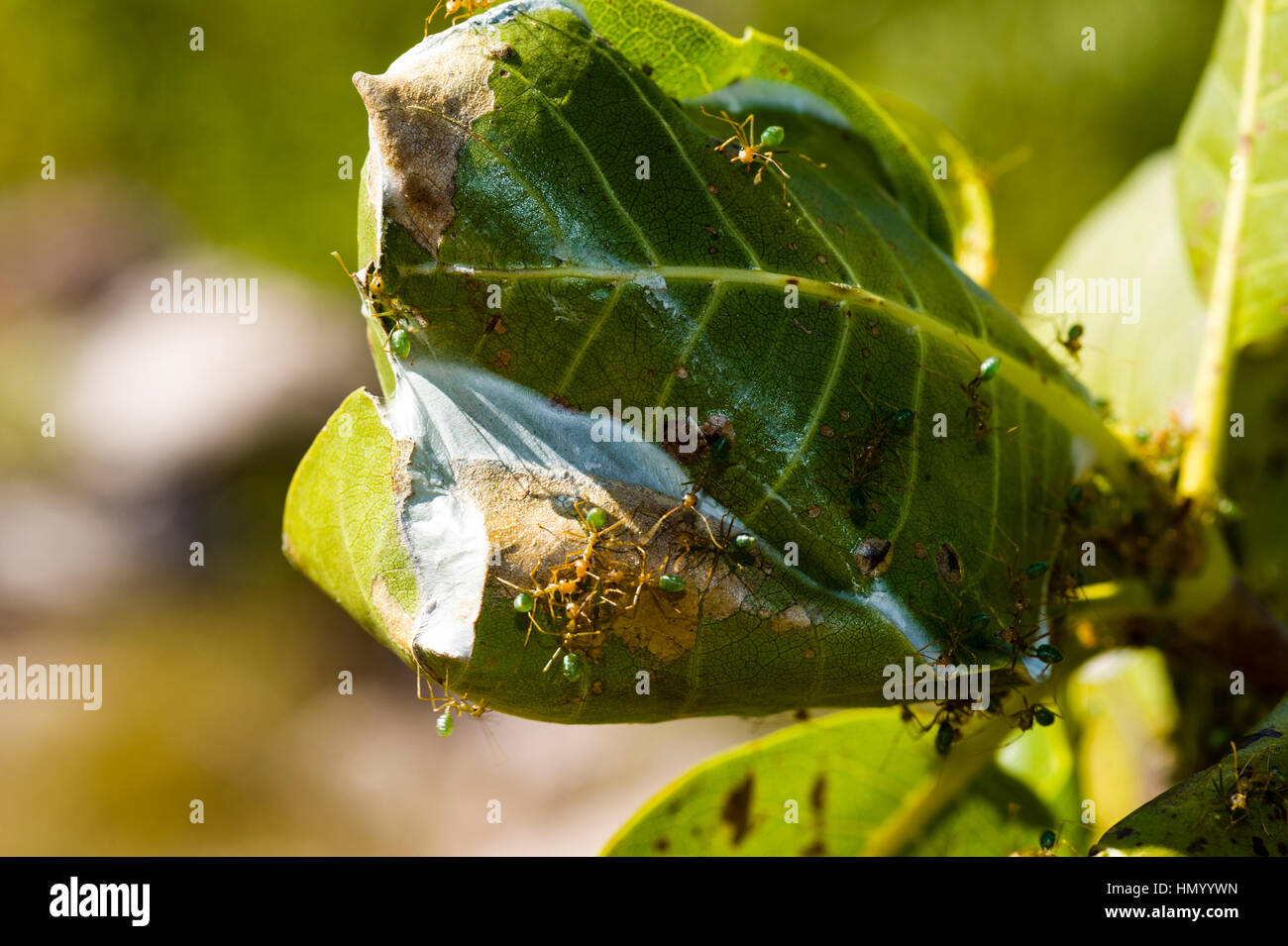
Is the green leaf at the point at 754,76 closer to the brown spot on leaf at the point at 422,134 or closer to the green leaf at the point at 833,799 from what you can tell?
the brown spot on leaf at the point at 422,134

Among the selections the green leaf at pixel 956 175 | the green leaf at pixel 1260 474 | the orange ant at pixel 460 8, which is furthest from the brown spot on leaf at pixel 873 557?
the green leaf at pixel 1260 474

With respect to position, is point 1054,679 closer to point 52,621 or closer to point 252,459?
point 252,459

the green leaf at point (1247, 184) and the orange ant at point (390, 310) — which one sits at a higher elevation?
the green leaf at point (1247, 184)

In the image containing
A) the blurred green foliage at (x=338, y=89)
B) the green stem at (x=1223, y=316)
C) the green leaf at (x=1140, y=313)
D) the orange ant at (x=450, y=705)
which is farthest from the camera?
the blurred green foliage at (x=338, y=89)

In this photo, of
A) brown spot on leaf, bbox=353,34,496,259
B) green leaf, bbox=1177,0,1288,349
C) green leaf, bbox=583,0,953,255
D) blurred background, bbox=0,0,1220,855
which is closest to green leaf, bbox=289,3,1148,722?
brown spot on leaf, bbox=353,34,496,259

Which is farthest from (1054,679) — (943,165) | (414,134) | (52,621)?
(52,621)

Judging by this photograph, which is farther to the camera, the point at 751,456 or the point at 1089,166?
the point at 1089,166

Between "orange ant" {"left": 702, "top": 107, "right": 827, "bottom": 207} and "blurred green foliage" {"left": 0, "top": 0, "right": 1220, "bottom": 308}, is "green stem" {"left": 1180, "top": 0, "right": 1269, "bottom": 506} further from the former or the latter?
"blurred green foliage" {"left": 0, "top": 0, "right": 1220, "bottom": 308}
